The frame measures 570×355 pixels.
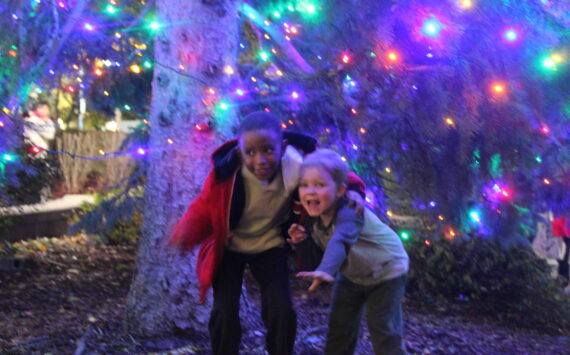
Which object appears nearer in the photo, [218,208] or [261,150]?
[261,150]

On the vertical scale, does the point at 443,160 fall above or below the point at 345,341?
above

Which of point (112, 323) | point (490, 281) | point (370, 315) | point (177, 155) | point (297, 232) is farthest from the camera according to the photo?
point (490, 281)

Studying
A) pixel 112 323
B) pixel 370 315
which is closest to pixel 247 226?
pixel 370 315

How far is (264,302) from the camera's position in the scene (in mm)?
3648

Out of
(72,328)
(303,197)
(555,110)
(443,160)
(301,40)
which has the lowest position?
(72,328)

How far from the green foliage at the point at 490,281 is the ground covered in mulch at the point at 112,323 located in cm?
25

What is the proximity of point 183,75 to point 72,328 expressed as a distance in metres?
2.26

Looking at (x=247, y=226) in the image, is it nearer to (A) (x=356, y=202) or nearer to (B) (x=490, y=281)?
(A) (x=356, y=202)

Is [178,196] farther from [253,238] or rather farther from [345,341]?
[345,341]

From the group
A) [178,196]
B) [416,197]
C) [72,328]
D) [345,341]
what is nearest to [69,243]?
[72,328]

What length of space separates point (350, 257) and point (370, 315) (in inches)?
15.1

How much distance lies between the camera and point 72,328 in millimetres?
5059

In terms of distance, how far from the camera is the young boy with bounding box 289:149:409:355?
312 cm

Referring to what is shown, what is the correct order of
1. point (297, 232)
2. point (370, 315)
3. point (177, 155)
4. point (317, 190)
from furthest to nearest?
point (177, 155) → point (370, 315) → point (297, 232) → point (317, 190)
